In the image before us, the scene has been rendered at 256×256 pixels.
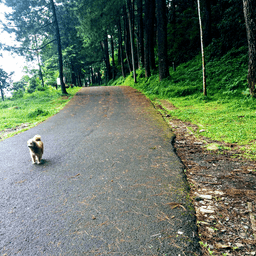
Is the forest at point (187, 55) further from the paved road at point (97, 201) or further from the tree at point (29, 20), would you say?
the paved road at point (97, 201)

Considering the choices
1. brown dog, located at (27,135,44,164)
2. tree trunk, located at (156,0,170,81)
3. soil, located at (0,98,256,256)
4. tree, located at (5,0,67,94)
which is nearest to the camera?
soil, located at (0,98,256,256)

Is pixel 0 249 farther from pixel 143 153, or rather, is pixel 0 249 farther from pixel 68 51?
pixel 68 51

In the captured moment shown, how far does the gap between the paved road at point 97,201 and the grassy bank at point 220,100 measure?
1668mm

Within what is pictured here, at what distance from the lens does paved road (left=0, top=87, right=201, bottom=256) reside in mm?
2135

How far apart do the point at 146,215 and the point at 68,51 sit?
32.3m

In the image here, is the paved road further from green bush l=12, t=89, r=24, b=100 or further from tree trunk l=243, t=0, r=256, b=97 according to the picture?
green bush l=12, t=89, r=24, b=100

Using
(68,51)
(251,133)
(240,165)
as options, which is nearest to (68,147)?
(240,165)

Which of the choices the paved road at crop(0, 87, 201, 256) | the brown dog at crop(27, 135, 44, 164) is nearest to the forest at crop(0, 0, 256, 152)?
the paved road at crop(0, 87, 201, 256)

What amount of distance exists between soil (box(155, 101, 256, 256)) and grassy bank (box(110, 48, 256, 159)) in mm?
640

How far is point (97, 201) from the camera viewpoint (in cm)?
285

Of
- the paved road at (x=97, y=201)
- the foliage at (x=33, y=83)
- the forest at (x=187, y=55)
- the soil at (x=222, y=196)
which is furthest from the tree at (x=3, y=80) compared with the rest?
the soil at (x=222, y=196)

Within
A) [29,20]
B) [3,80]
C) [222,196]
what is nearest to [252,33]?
[222,196]

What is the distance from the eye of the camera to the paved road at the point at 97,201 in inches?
84.0

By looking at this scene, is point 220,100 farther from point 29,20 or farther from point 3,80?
point 3,80
